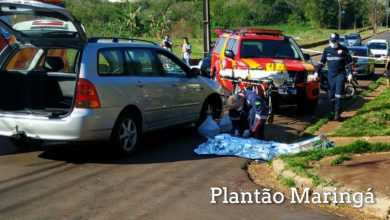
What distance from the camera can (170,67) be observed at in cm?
920

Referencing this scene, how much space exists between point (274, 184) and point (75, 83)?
2.94 meters

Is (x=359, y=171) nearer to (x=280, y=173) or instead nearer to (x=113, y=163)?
(x=280, y=173)

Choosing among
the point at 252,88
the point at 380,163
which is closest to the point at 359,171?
the point at 380,163

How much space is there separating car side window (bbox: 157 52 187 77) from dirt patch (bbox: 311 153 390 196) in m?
3.11

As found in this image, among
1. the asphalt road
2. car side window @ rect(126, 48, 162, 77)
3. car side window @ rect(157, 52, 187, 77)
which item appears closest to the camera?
the asphalt road

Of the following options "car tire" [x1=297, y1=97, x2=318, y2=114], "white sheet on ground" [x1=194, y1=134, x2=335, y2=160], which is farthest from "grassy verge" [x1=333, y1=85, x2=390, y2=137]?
"white sheet on ground" [x1=194, y1=134, x2=335, y2=160]

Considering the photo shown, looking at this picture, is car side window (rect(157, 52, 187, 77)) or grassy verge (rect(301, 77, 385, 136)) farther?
grassy verge (rect(301, 77, 385, 136))

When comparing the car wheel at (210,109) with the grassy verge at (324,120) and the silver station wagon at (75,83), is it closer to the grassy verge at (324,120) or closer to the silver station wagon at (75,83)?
the silver station wagon at (75,83)

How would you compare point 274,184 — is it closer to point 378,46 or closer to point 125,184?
point 125,184

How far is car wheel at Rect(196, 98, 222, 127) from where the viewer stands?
1014 centimetres

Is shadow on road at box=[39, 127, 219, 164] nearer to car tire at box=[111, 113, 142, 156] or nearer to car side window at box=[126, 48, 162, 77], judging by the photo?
car tire at box=[111, 113, 142, 156]

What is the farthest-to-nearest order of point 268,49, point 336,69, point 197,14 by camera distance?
point 197,14 < point 268,49 < point 336,69

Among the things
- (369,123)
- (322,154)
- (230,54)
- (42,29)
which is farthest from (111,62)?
(369,123)

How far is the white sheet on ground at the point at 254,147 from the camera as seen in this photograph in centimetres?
797
